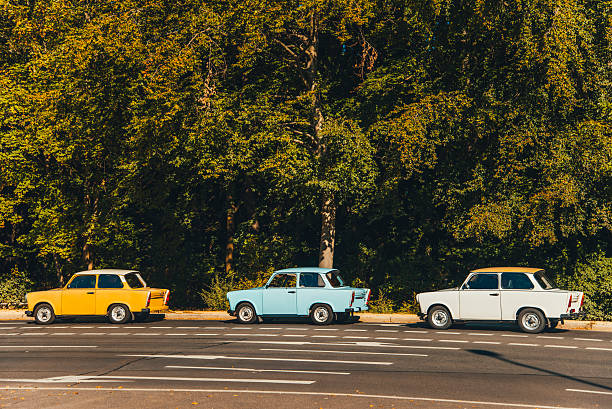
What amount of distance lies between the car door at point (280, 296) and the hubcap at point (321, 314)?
0.67m

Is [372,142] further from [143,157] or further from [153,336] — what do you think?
[153,336]

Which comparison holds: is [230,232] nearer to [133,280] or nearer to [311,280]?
[133,280]

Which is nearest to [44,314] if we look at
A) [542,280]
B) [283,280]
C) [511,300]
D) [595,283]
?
[283,280]

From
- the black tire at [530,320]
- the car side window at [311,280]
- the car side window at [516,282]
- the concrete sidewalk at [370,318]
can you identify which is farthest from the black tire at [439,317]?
the car side window at [311,280]

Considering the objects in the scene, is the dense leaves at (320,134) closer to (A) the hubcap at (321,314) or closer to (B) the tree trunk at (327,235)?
(B) the tree trunk at (327,235)

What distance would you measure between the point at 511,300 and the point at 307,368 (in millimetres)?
7743

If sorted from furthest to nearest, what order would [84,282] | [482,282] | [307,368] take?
[84,282], [482,282], [307,368]

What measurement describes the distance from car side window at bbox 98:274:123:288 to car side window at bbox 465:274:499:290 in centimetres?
1117

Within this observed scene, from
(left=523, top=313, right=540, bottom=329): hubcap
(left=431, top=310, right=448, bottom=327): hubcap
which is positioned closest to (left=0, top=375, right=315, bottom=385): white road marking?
(left=431, top=310, right=448, bottom=327): hubcap

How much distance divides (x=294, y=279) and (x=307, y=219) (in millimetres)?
8687

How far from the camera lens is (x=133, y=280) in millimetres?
23469

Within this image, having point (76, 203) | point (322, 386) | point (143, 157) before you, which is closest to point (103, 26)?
point (143, 157)

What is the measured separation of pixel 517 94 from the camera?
23391mm

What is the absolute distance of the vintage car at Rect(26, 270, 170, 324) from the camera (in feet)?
75.3
